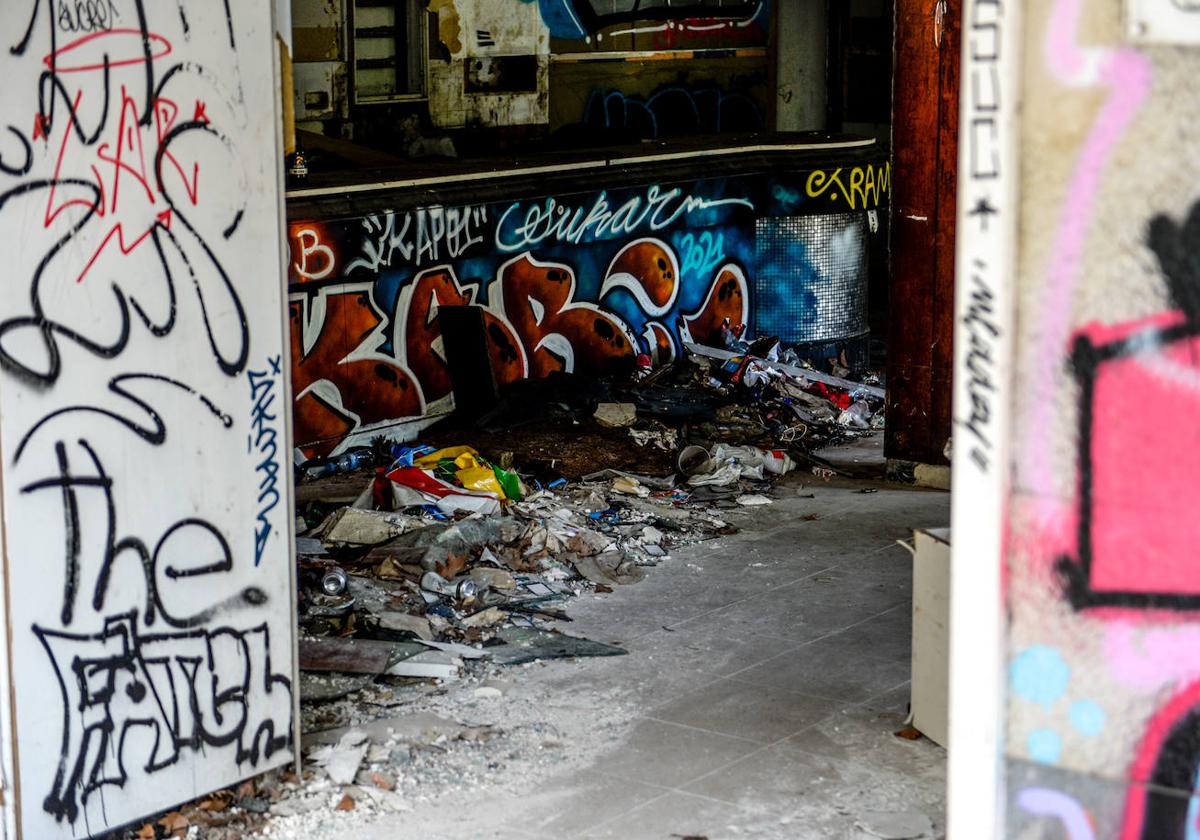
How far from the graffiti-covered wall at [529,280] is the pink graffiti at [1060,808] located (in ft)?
24.5

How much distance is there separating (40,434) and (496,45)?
15.1 meters

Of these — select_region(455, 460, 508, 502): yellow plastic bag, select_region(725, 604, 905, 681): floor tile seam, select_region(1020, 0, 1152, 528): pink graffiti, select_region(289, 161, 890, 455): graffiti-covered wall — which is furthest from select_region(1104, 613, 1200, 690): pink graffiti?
select_region(289, 161, 890, 455): graffiti-covered wall

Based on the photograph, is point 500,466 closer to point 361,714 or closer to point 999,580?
point 361,714

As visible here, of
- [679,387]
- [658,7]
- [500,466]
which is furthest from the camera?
[658,7]

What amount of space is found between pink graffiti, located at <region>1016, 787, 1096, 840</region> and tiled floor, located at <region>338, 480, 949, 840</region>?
2294 mm

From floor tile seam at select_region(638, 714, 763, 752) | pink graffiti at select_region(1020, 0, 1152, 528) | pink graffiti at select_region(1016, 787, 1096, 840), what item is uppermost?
pink graffiti at select_region(1020, 0, 1152, 528)

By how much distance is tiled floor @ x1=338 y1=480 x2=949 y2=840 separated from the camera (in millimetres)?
5812

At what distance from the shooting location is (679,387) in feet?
42.1

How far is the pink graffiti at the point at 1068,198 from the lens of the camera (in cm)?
320

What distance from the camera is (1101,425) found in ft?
10.8

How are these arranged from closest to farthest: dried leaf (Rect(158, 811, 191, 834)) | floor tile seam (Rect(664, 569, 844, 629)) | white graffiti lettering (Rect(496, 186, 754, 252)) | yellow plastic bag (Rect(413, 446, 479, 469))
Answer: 1. dried leaf (Rect(158, 811, 191, 834))
2. floor tile seam (Rect(664, 569, 844, 629))
3. yellow plastic bag (Rect(413, 446, 479, 469))
4. white graffiti lettering (Rect(496, 186, 754, 252))

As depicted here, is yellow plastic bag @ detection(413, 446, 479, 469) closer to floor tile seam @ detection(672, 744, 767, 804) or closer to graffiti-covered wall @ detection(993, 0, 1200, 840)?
floor tile seam @ detection(672, 744, 767, 804)

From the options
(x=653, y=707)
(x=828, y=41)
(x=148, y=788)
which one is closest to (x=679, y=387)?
(x=653, y=707)

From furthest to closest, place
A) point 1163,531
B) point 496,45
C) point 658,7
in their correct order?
1. point 658,7
2. point 496,45
3. point 1163,531
